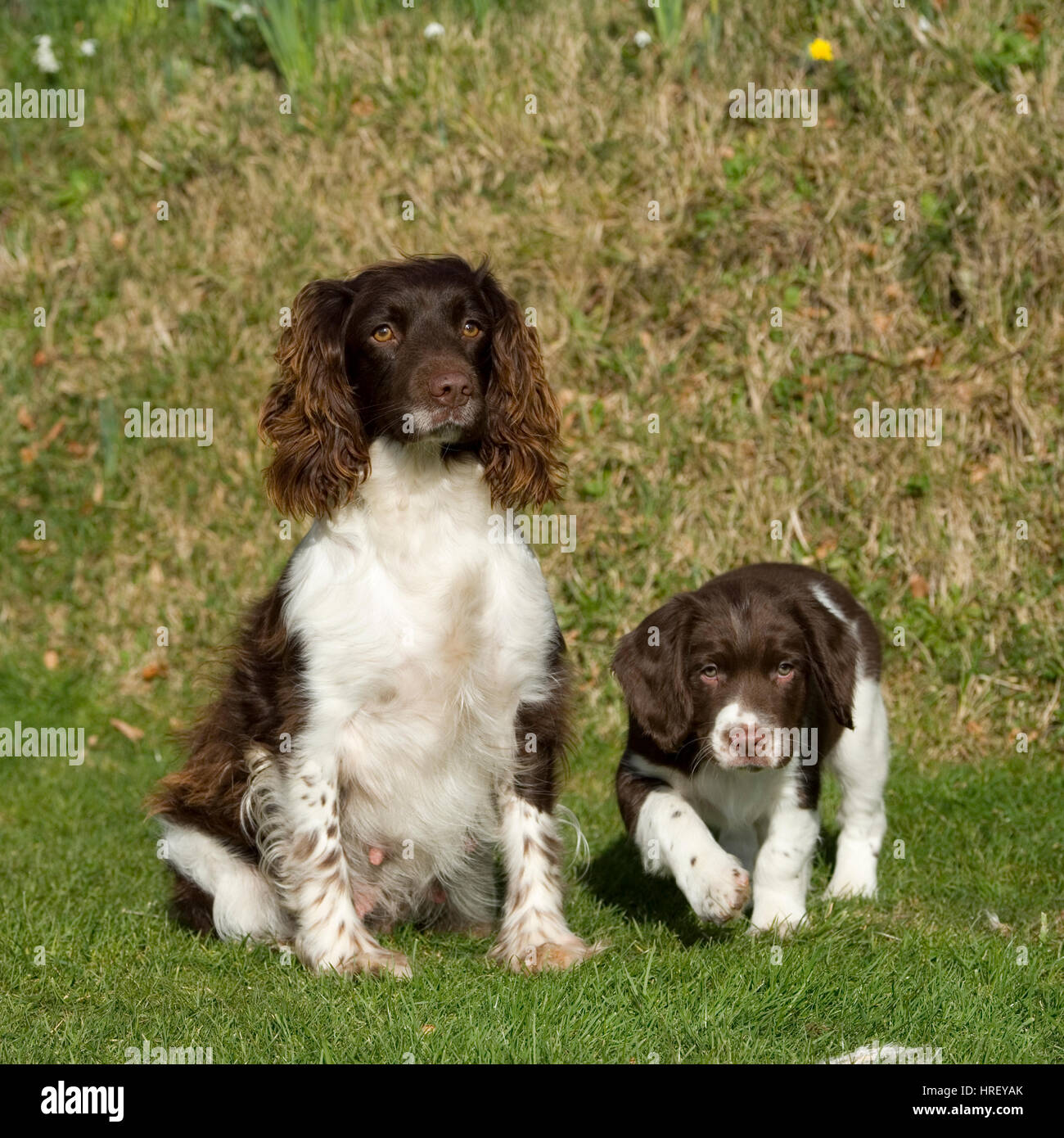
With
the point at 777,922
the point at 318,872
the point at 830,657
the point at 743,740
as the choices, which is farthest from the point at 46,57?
the point at 777,922

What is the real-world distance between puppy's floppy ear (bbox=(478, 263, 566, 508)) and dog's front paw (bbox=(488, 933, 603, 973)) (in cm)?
133

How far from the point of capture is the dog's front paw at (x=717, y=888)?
4449 mm

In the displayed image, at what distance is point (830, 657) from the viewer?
4977 mm

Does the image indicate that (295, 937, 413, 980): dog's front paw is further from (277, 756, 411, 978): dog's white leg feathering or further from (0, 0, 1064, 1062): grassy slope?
(0, 0, 1064, 1062): grassy slope

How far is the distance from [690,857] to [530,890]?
1.70ft

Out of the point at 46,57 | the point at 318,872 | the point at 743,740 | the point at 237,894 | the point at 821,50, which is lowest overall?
the point at 237,894

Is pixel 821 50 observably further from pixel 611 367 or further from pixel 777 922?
pixel 777 922

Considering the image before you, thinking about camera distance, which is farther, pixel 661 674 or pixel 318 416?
pixel 661 674

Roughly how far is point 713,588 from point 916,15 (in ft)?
17.9

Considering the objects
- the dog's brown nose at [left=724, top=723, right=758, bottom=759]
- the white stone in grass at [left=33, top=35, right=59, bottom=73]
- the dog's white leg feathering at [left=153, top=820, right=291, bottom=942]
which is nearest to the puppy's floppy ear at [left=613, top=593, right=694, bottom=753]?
the dog's brown nose at [left=724, top=723, right=758, bottom=759]

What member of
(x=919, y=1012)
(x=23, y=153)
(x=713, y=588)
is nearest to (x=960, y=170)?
(x=713, y=588)

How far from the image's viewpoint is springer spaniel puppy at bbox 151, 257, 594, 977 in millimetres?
4590

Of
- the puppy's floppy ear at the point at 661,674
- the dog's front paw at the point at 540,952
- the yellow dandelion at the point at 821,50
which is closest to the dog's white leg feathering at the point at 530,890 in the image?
the dog's front paw at the point at 540,952

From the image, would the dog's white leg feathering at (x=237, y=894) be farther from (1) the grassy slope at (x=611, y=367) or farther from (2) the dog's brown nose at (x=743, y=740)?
(2) the dog's brown nose at (x=743, y=740)
